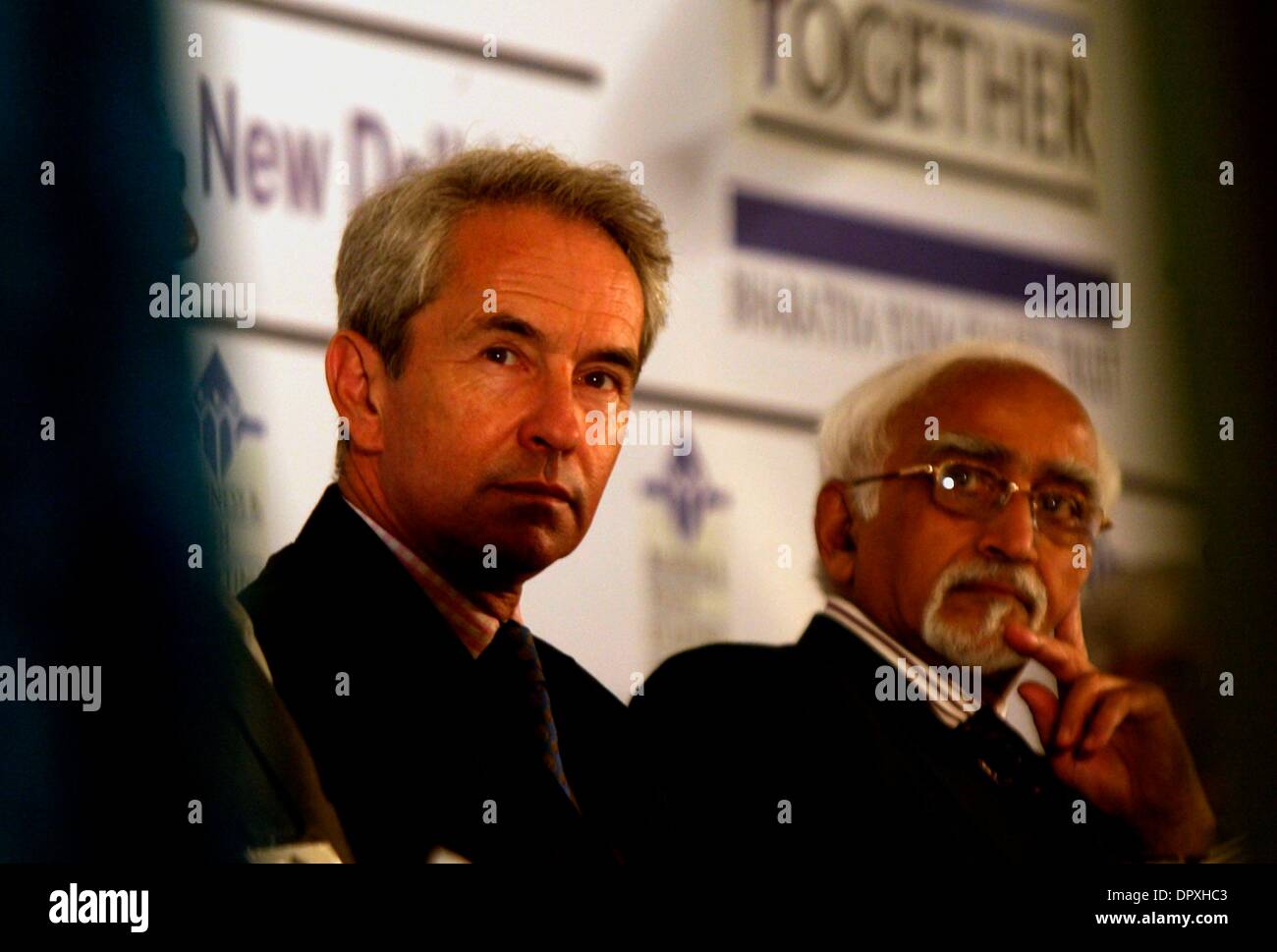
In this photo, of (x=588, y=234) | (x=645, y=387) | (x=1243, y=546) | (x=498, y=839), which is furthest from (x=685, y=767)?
(x=1243, y=546)

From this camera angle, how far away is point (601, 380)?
3.65 m

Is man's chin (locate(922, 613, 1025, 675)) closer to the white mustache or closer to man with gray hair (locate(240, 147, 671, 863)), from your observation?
the white mustache

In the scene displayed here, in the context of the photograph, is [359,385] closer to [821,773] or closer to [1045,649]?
[821,773]

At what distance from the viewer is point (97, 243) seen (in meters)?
3.62

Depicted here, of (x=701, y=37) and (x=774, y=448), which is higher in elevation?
(x=701, y=37)

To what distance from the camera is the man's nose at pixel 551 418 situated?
11.7 ft

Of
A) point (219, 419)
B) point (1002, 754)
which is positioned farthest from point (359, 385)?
point (1002, 754)

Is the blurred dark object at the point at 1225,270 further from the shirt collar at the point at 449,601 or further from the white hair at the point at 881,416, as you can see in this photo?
the shirt collar at the point at 449,601

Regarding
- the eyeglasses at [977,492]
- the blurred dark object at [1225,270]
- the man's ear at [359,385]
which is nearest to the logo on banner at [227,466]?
the man's ear at [359,385]

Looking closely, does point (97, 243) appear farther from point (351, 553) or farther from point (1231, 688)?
point (1231, 688)

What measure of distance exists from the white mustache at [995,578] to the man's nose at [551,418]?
0.69 m

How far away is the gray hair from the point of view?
359cm

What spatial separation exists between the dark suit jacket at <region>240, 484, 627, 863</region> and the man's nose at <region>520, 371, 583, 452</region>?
28cm
